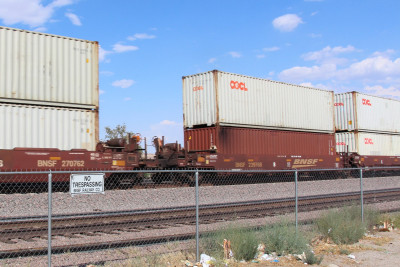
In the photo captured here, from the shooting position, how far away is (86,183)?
229 inches

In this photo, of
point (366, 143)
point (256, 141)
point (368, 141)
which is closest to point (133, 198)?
point (256, 141)

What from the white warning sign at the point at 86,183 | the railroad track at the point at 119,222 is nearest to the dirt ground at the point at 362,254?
the railroad track at the point at 119,222

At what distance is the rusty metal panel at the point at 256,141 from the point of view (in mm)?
19062

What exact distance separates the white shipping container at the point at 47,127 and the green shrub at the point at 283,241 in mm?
9960

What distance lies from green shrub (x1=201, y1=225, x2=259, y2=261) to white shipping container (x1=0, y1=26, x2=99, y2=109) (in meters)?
10.1

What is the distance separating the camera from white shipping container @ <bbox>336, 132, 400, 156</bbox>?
89.7ft

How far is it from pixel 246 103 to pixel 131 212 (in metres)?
13.0

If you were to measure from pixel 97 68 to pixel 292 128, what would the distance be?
11.8 meters

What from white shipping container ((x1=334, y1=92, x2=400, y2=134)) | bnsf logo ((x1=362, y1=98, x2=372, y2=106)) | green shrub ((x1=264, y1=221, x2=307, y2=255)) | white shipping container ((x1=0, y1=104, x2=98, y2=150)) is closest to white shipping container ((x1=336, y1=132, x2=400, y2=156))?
white shipping container ((x1=334, y1=92, x2=400, y2=134))

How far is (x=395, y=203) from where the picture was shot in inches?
585

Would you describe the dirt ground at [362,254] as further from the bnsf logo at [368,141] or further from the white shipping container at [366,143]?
the bnsf logo at [368,141]

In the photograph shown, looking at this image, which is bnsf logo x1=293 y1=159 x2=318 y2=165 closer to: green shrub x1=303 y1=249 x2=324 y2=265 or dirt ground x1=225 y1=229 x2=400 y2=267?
dirt ground x1=225 y1=229 x2=400 y2=267

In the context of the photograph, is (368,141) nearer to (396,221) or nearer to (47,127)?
(396,221)

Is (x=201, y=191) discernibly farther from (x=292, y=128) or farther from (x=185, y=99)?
(x=292, y=128)
